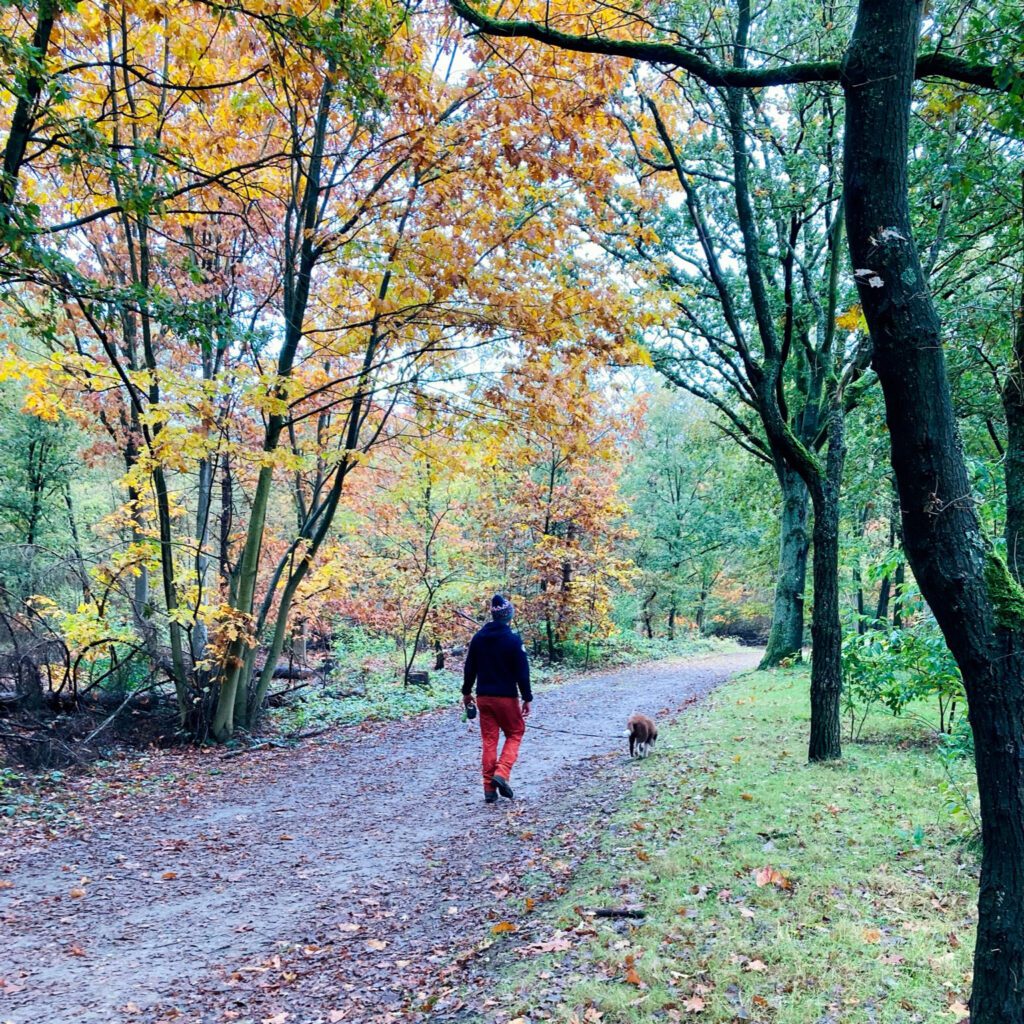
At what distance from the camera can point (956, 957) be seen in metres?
3.22

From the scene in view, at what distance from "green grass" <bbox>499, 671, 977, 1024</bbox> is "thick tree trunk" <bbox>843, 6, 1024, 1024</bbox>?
0.98 meters

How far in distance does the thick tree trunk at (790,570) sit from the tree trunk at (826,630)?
8.46 metres

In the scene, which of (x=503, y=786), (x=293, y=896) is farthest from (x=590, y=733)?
(x=293, y=896)

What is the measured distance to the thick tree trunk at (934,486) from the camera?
2295 mm

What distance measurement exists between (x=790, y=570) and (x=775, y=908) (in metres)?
13.1

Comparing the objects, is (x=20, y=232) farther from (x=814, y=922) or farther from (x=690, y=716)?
(x=690, y=716)

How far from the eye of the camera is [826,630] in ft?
23.5

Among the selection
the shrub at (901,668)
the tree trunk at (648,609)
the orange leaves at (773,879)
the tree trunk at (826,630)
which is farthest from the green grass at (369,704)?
the tree trunk at (648,609)

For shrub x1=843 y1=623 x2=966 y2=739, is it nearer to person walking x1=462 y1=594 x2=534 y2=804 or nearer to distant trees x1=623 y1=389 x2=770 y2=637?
person walking x1=462 y1=594 x2=534 y2=804

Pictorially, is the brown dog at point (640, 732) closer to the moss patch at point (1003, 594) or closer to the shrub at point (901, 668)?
the shrub at point (901, 668)

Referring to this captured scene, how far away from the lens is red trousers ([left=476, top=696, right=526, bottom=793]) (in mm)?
6793

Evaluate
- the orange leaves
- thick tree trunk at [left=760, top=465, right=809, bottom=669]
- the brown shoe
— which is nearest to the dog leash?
the brown shoe

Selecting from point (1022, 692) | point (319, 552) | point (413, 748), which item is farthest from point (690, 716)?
point (1022, 692)

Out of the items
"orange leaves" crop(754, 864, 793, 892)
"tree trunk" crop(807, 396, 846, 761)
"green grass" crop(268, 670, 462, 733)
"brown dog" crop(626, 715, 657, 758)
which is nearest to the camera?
"orange leaves" crop(754, 864, 793, 892)
